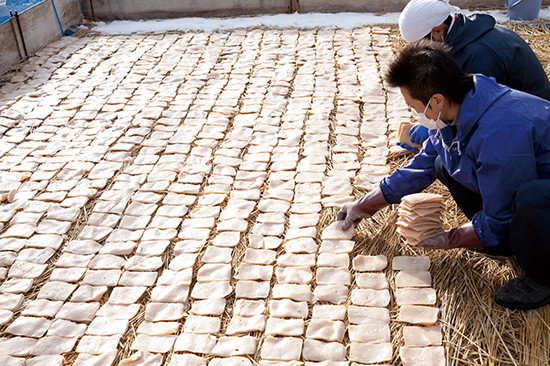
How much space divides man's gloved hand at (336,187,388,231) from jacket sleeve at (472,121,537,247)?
70 centimetres

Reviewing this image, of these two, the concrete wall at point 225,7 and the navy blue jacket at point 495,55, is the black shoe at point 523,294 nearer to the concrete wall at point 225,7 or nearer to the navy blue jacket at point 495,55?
the navy blue jacket at point 495,55

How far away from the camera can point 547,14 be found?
6562 mm

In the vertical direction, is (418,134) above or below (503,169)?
below

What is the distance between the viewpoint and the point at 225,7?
7133mm

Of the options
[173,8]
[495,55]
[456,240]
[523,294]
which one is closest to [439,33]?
[495,55]

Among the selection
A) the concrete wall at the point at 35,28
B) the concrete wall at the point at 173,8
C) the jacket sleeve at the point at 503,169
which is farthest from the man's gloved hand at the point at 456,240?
the concrete wall at the point at 173,8

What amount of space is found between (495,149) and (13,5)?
19.5ft

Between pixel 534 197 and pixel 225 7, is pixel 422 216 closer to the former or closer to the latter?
pixel 534 197

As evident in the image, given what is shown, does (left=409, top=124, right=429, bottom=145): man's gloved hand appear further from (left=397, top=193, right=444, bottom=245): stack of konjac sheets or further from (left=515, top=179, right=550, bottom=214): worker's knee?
(left=515, top=179, right=550, bottom=214): worker's knee

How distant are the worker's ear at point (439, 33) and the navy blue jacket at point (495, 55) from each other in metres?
0.05

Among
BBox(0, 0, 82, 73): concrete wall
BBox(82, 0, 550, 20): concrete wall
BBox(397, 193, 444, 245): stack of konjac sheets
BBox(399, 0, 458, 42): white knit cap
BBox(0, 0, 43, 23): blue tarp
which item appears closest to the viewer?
BBox(397, 193, 444, 245): stack of konjac sheets

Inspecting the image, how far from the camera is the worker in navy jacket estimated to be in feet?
10.8

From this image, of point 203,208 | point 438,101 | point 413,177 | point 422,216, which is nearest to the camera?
point 438,101

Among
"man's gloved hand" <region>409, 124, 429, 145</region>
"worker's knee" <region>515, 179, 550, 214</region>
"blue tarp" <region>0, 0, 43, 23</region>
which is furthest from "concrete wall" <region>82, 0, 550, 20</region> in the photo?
"worker's knee" <region>515, 179, 550, 214</region>
